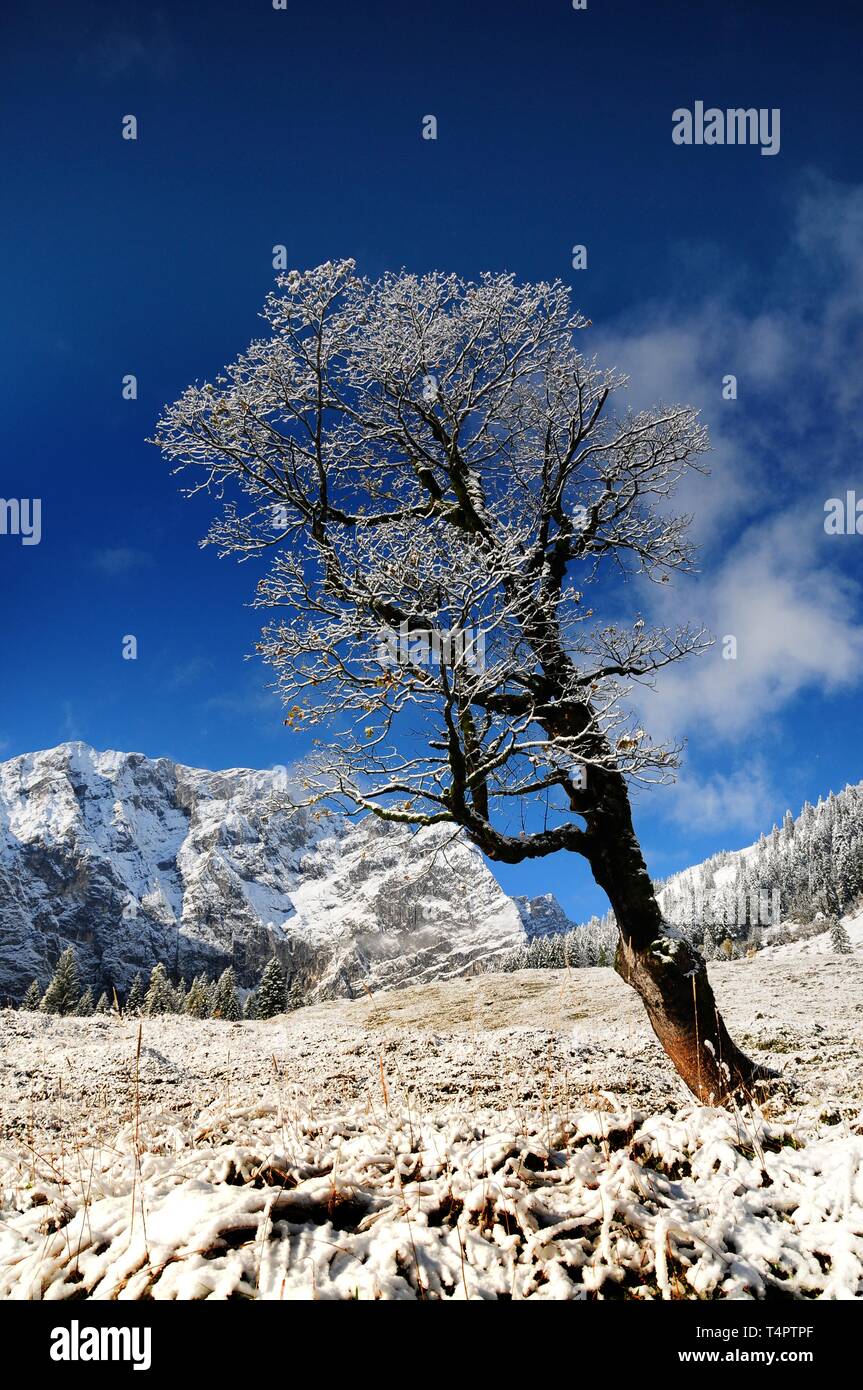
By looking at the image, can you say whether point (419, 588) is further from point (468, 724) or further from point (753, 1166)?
point (753, 1166)

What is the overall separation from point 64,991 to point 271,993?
2380 cm

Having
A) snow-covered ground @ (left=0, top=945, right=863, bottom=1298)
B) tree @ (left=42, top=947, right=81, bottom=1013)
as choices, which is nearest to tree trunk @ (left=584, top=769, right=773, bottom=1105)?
snow-covered ground @ (left=0, top=945, right=863, bottom=1298)

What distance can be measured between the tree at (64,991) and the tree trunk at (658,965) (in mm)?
59020

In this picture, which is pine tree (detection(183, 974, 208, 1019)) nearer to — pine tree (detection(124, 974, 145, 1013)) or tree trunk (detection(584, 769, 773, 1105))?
pine tree (detection(124, 974, 145, 1013))

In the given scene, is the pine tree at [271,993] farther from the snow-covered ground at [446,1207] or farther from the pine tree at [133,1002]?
the snow-covered ground at [446,1207]

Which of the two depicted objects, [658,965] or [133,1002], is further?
[133,1002]

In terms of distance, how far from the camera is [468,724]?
715 centimetres

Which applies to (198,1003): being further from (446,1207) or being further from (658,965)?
(446,1207)

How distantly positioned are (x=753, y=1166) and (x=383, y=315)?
9633 millimetres

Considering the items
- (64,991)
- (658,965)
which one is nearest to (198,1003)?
(64,991)

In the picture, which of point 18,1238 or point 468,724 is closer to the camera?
point 18,1238

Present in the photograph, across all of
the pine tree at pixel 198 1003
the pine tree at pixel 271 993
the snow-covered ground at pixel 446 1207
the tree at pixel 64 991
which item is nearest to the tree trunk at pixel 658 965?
the snow-covered ground at pixel 446 1207

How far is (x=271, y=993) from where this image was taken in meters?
47.8
